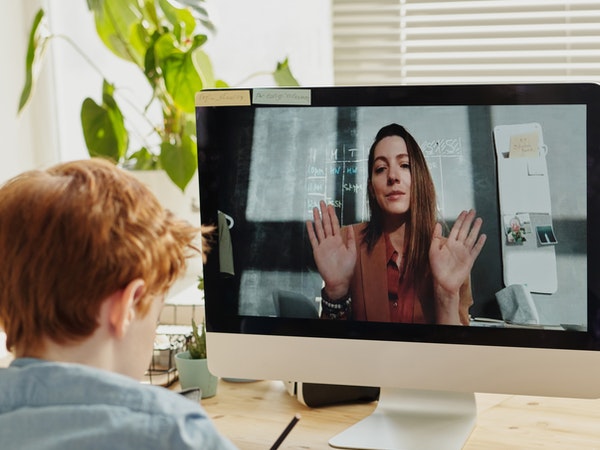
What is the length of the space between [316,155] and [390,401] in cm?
42

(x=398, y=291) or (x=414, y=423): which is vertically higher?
(x=398, y=291)

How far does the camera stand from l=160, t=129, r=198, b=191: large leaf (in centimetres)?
203

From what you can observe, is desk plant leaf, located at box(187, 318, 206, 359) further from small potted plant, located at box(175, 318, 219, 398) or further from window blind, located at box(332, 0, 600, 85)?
window blind, located at box(332, 0, 600, 85)

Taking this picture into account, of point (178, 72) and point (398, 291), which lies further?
point (178, 72)

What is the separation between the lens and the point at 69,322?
39.3 inches

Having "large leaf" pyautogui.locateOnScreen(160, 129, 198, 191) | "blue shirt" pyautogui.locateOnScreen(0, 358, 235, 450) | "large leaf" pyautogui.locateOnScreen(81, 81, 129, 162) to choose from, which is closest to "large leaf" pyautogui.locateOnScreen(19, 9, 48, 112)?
"large leaf" pyautogui.locateOnScreen(81, 81, 129, 162)

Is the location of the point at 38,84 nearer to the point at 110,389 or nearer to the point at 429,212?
the point at 429,212

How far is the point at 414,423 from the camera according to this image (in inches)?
57.2

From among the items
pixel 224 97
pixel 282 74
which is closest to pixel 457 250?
pixel 224 97

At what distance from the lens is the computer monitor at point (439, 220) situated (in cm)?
134

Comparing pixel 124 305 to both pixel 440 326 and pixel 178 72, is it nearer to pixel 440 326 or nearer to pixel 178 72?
pixel 440 326

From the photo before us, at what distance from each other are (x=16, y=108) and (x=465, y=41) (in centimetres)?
122

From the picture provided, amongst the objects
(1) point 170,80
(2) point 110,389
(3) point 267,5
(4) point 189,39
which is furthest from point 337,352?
(3) point 267,5

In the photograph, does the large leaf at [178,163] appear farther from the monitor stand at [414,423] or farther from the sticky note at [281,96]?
the monitor stand at [414,423]
